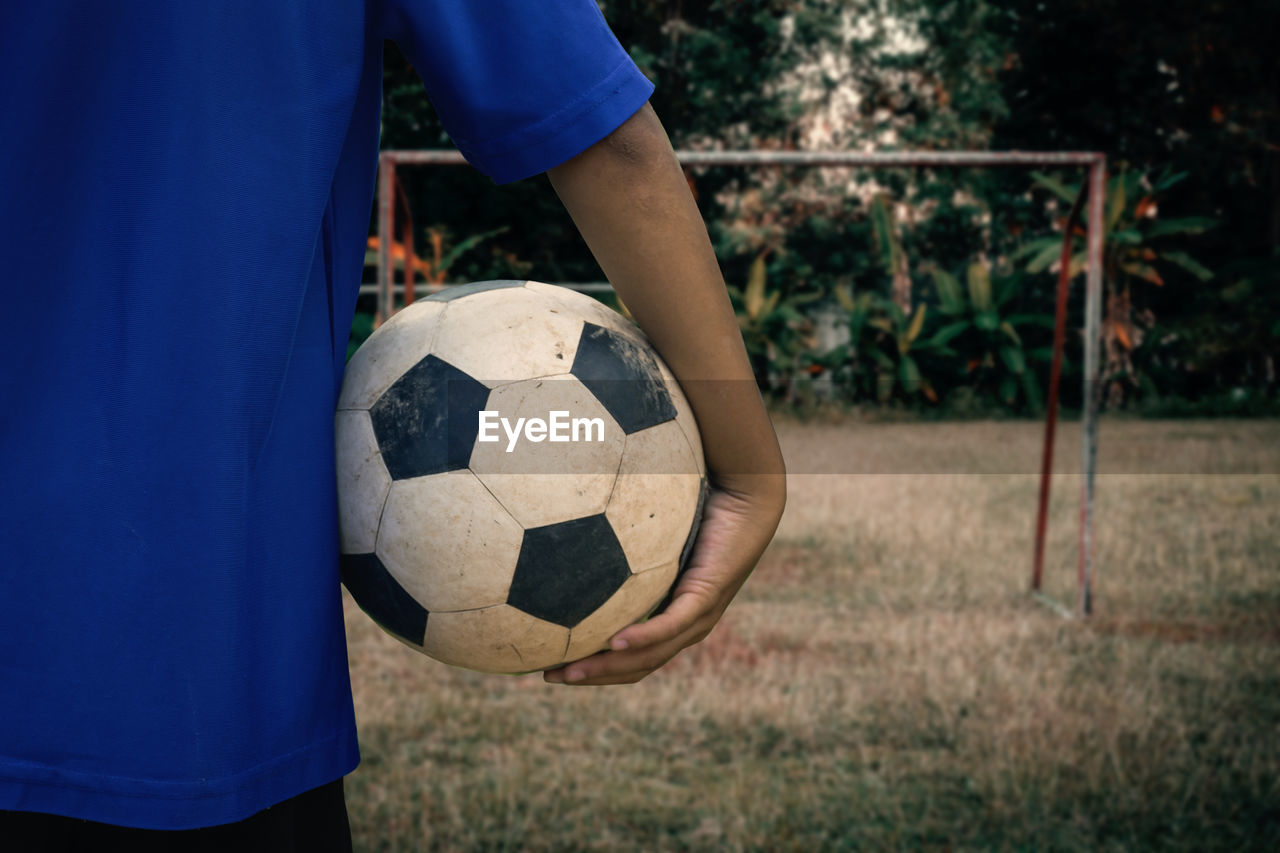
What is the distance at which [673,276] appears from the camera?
3.07ft

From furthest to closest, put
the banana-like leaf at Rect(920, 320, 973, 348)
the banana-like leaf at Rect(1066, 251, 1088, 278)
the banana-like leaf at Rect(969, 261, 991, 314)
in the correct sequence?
the banana-like leaf at Rect(1066, 251, 1088, 278), the banana-like leaf at Rect(969, 261, 991, 314), the banana-like leaf at Rect(920, 320, 973, 348)

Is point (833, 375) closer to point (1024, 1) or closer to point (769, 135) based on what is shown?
point (769, 135)

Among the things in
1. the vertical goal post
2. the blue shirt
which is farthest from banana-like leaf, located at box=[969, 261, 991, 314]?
the blue shirt

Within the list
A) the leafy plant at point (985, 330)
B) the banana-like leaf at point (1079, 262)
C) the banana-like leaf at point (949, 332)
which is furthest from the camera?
the banana-like leaf at point (1079, 262)

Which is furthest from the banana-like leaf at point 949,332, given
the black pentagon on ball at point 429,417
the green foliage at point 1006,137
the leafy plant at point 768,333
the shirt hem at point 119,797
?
the shirt hem at point 119,797

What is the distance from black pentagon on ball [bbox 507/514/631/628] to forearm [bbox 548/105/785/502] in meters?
0.15

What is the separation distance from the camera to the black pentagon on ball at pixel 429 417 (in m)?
1.01

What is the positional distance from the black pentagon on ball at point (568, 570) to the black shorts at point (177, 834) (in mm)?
257

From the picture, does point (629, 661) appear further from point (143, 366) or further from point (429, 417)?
point (143, 366)

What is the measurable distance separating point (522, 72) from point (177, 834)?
0.65 m

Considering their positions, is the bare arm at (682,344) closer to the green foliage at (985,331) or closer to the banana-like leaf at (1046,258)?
the green foliage at (985,331)

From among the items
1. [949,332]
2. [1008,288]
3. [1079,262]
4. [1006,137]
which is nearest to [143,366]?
[949,332]

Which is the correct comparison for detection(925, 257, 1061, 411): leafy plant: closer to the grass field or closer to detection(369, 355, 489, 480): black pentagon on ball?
the grass field

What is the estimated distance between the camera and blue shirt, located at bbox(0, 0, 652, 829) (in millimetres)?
742
